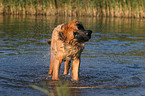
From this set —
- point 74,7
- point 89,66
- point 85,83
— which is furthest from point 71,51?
point 74,7

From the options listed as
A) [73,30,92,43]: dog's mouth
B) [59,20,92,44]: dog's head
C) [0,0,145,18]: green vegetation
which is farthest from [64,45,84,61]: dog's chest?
[0,0,145,18]: green vegetation

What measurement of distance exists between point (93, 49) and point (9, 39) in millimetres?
4579

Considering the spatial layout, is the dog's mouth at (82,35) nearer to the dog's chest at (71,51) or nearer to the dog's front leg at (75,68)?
the dog's chest at (71,51)

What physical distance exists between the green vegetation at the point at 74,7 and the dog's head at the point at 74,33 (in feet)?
68.4

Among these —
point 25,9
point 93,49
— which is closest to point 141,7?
point 25,9

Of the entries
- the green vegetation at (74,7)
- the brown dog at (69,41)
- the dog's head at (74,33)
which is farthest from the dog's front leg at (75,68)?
the green vegetation at (74,7)

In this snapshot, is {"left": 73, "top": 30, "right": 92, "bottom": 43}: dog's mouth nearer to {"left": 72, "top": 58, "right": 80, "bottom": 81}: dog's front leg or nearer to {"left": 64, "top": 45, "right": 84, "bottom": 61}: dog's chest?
{"left": 64, "top": 45, "right": 84, "bottom": 61}: dog's chest

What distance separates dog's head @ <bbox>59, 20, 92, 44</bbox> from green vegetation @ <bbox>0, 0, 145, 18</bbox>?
68.4 feet

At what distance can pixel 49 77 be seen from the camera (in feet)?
24.7

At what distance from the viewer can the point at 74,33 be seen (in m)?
6.36

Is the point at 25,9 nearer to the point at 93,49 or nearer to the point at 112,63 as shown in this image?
the point at 93,49

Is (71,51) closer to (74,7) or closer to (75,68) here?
(75,68)

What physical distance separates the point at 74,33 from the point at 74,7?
21530mm

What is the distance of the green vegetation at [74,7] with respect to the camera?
26.9m
